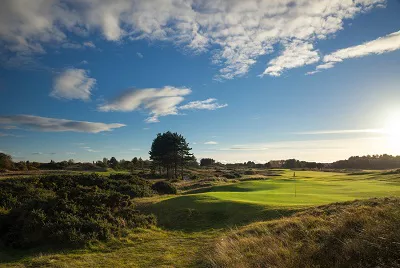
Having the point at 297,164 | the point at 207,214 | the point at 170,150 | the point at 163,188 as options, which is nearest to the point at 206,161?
the point at 297,164

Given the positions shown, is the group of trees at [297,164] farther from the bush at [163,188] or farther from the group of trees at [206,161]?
the bush at [163,188]

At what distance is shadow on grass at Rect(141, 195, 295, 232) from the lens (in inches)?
770

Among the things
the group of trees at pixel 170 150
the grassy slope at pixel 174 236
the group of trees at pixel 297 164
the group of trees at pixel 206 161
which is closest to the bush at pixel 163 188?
the grassy slope at pixel 174 236

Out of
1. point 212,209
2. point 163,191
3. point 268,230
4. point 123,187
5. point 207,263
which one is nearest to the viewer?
point 207,263

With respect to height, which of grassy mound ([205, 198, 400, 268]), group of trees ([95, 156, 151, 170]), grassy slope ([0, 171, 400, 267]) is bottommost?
grassy slope ([0, 171, 400, 267])

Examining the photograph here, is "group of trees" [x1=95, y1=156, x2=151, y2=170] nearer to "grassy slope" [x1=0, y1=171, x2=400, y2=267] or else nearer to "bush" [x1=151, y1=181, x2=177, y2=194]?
"bush" [x1=151, y1=181, x2=177, y2=194]

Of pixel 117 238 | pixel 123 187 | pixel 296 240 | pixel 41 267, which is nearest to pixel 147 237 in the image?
pixel 117 238

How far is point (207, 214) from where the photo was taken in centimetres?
2158

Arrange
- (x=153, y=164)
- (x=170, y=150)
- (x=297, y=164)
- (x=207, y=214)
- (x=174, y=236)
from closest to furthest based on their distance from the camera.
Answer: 1. (x=174, y=236)
2. (x=207, y=214)
3. (x=170, y=150)
4. (x=153, y=164)
5. (x=297, y=164)

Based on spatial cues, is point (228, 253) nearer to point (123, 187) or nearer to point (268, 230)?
point (268, 230)

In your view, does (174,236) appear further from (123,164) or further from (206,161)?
(206,161)

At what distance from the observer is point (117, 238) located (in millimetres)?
15602

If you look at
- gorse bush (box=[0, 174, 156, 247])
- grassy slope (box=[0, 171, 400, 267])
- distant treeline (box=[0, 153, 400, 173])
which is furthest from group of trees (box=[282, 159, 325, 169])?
gorse bush (box=[0, 174, 156, 247])

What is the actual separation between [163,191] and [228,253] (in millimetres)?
27080
